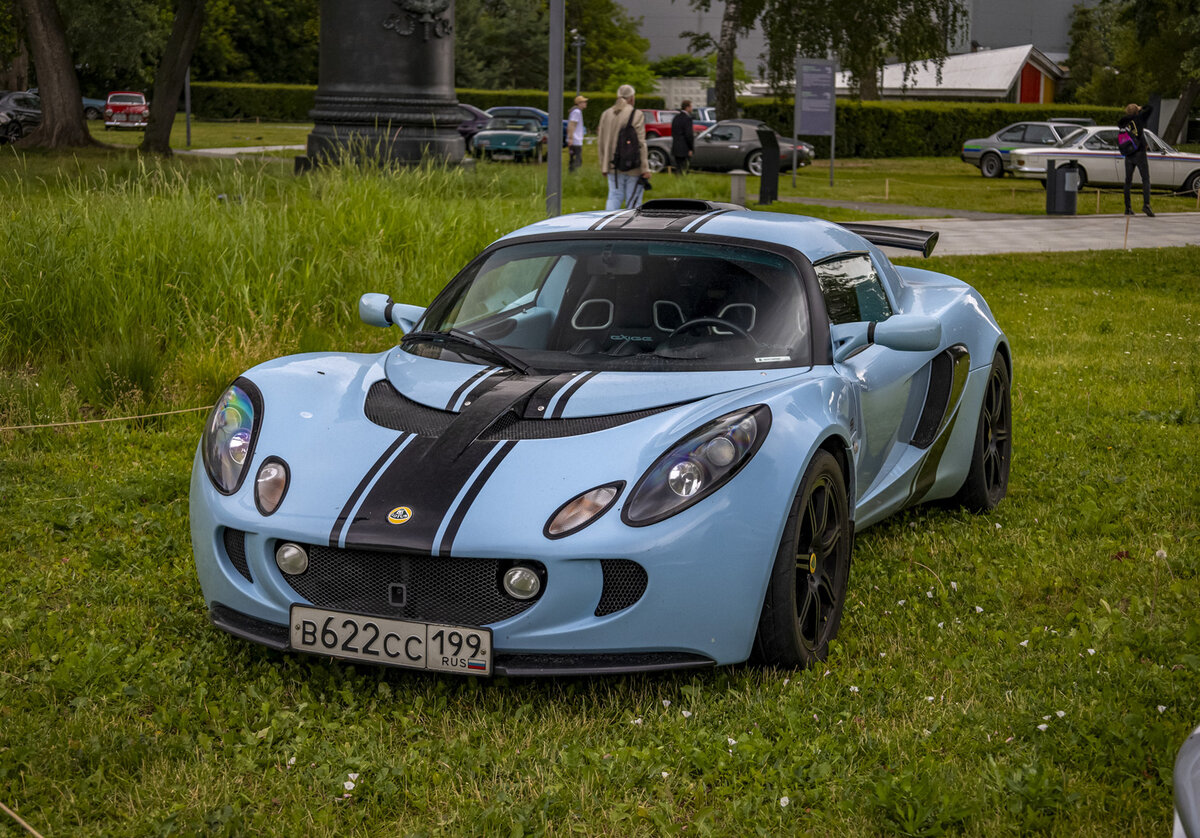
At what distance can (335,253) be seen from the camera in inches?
383

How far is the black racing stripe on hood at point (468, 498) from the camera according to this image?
3.57 m

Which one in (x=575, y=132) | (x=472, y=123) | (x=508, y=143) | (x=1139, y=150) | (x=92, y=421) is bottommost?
(x=92, y=421)

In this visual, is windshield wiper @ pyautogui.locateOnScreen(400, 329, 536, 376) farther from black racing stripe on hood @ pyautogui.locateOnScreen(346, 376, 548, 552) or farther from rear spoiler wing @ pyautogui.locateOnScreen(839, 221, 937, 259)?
rear spoiler wing @ pyautogui.locateOnScreen(839, 221, 937, 259)

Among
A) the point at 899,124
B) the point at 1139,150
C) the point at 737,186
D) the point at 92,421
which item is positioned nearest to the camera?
the point at 92,421

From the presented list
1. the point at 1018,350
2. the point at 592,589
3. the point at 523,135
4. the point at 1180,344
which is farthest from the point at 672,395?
the point at 523,135

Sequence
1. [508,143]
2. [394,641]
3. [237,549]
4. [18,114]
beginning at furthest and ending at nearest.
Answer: [18,114]
[508,143]
[237,549]
[394,641]

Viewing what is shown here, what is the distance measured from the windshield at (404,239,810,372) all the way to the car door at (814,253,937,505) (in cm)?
25

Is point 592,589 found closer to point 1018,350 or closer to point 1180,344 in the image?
point 1018,350

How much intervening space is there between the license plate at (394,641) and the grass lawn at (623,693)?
0.65 ft

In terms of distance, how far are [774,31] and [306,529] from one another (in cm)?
4550

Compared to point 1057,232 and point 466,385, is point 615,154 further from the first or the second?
point 466,385

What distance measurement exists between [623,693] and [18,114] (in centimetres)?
4376

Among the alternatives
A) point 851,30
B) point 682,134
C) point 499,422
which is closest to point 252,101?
point 851,30

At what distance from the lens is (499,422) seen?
4027 millimetres
